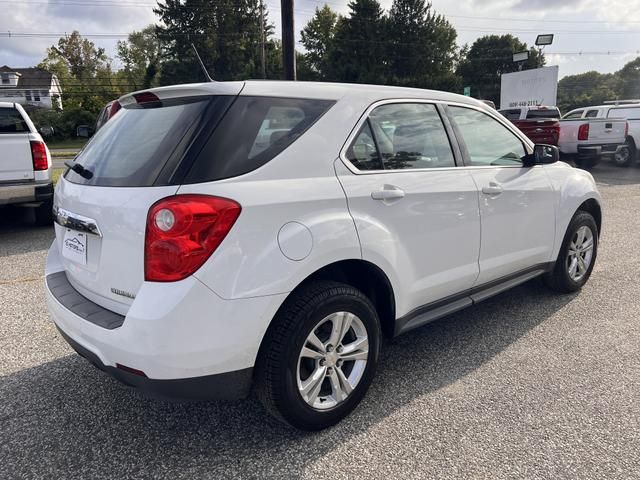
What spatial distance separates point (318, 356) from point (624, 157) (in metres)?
16.0

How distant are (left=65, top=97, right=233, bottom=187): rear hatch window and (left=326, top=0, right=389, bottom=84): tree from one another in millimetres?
46934

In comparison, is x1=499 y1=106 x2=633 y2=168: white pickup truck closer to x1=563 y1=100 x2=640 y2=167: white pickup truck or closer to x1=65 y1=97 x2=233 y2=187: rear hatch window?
x1=563 y1=100 x2=640 y2=167: white pickup truck

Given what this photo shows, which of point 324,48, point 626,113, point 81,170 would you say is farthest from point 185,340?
point 324,48

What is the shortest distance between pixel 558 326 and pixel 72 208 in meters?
3.40

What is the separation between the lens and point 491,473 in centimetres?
216

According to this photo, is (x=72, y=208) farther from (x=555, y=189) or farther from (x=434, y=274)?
(x=555, y=189)

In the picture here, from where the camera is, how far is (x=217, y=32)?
4862 centimetres

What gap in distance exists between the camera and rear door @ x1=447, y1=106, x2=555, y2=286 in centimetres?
322

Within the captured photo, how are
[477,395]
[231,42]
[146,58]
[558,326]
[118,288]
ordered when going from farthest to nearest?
[146,58] < [231,42] < [558,326] < [477,395] < [118,288]

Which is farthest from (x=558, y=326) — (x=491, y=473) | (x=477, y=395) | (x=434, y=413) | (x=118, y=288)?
(x=118, y=288)

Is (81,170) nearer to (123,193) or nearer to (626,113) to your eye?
(123,193)

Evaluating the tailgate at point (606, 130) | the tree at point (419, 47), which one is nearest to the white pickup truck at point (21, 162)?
the tailgate at point (606, 130)

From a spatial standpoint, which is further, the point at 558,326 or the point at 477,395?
the point at 558,326

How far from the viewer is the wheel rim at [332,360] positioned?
236cm
